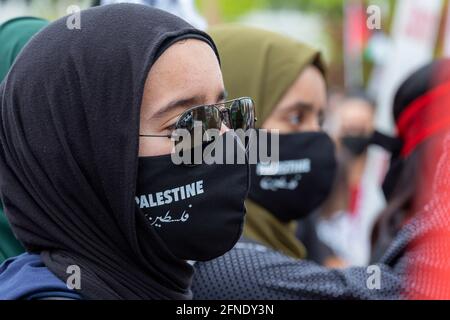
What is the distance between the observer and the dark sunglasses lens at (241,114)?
7.05ft

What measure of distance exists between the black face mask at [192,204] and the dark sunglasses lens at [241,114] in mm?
145

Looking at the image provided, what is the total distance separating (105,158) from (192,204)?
0.81ft

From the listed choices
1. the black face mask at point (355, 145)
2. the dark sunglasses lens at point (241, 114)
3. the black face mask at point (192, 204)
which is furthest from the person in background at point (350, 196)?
the black face mask at point (192, 204)

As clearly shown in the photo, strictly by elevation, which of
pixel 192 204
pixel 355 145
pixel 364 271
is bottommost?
Result: pixel 355 145

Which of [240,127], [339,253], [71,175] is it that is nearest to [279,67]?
[240,127]

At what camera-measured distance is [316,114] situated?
130 inches

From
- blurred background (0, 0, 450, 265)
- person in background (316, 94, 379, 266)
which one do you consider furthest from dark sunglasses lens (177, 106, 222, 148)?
person in background (316, 94, 379, 266)

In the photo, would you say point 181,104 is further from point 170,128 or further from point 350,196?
point 350,196

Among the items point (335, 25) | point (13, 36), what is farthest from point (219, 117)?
point (335, 25)

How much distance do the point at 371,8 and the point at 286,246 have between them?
972 mm

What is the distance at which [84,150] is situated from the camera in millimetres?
1913

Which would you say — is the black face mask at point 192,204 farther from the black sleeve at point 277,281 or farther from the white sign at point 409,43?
the white sign at point 409,43

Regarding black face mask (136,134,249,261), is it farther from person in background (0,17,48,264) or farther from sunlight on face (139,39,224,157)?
person in background (0,17,48,264)
